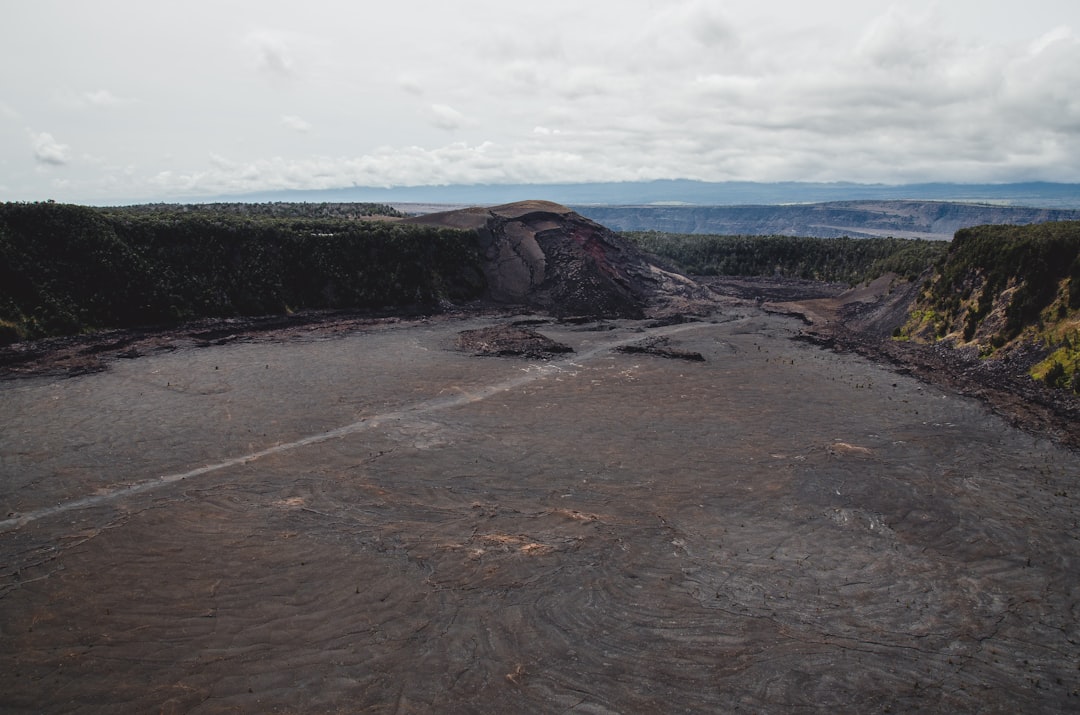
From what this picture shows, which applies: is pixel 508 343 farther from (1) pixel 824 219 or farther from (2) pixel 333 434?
(1) pixel 824 219

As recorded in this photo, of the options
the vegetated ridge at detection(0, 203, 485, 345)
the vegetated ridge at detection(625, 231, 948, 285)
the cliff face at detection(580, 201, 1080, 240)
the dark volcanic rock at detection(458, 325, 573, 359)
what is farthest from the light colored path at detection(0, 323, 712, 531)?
the cliff face at detection(580, 201, 1080, 240)

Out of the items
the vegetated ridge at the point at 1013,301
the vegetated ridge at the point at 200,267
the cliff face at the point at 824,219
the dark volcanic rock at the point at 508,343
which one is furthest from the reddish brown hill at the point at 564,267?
the cliff face at the point at 824,219

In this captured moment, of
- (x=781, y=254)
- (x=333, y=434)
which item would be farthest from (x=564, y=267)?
(x=781, y=254)

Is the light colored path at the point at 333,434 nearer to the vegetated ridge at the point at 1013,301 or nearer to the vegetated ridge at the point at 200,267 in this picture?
the vegetated ridge at the point at 200,267

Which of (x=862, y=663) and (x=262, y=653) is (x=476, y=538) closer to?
(x=262, y=653)

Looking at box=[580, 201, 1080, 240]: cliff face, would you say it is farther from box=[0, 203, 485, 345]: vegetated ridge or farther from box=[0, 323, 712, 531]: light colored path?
box=[0, 323, 712, 531]: light colored path

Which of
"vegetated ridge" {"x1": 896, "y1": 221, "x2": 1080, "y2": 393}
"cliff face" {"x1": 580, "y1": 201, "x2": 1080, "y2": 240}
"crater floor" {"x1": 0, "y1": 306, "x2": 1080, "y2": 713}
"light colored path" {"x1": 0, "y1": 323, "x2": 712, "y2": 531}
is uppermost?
"cliff face" {"x1": 580, "y1": 201, "x2": 1080, "y2": 240}
